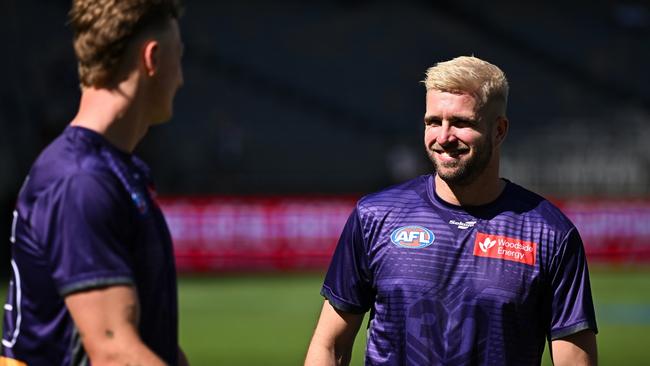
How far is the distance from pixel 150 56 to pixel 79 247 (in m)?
0.58

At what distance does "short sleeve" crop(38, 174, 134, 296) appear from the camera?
331cm

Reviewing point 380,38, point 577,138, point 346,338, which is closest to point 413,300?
point 346,338

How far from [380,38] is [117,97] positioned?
31094 millimetres

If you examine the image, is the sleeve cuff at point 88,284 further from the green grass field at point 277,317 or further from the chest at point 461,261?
the green grass field at point 277,317

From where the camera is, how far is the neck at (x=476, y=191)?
4.86m

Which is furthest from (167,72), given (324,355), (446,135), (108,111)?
(324,355)

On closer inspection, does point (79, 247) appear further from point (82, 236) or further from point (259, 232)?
point (259, 232)

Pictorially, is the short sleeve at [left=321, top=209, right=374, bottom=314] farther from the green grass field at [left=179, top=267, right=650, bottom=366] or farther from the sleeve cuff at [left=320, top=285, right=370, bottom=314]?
the green grass field at [left=179, top=267, right=650, bottom=366]

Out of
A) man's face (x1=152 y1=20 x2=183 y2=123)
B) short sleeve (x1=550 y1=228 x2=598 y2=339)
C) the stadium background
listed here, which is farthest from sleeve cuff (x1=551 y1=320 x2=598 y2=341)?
the stadium background

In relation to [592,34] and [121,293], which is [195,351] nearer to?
[121,293]

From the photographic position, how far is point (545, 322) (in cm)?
480

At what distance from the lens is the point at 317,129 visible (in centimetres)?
3203

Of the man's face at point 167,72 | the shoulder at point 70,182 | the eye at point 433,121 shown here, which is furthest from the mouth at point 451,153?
the shoulder at point 70,182

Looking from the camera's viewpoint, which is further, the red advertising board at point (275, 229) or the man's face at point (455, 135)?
the red advertising board at point (275, 229)
